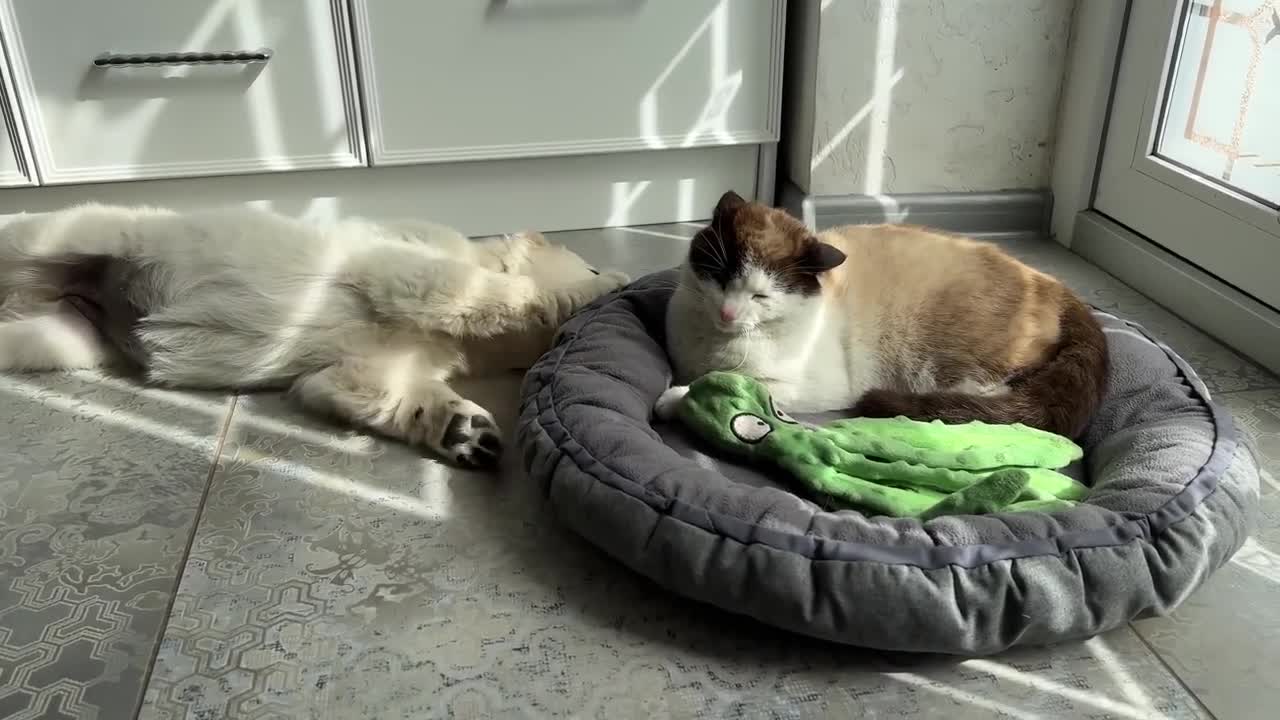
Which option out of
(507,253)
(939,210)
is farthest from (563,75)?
(939,210)

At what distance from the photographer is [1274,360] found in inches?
68.5

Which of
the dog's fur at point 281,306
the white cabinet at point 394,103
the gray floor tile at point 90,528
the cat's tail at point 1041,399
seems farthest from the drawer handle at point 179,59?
the cat's tail at point 1041,399

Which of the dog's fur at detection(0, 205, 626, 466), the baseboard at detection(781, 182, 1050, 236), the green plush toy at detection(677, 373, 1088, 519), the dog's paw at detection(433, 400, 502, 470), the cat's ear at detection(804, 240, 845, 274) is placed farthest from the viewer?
the baseboard at detection(781, 182, 1050, 236)

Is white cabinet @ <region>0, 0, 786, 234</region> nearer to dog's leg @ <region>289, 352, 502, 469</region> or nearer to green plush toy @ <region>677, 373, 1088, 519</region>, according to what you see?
dog's leg @ <region>289, 352, 502, 469</region>

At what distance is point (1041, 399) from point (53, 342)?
62.7 inches

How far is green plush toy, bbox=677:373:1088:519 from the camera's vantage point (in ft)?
3.98

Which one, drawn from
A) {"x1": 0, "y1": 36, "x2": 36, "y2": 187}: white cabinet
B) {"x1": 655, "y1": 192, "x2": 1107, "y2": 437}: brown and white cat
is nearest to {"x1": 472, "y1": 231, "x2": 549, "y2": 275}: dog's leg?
{"x1": 655, "y1": 192, "x2": 1107, "y2": 437}: brown and white cat

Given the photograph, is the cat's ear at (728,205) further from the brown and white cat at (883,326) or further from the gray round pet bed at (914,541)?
the gray round pet bed at (914,541)

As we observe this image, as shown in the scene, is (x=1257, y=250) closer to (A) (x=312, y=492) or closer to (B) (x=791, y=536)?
(B) (x=791, y=536)

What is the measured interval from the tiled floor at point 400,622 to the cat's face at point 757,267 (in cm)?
38

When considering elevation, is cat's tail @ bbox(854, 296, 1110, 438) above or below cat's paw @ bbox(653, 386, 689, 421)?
above

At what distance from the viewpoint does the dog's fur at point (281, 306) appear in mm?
1585

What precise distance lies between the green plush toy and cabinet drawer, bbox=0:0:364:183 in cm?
124

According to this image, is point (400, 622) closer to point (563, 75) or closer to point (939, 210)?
point (563, 75)
